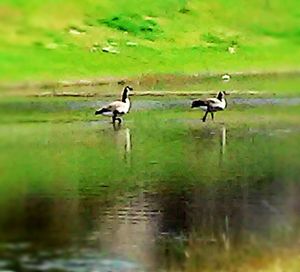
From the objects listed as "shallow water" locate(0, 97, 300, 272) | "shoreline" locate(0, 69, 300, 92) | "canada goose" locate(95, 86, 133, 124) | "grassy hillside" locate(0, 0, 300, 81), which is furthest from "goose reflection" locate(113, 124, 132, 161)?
"grassy hillside" locate(0, 0, 300, 81)

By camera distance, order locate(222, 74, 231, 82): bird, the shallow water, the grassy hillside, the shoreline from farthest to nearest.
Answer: the grassy hillside < locate(222, 74, 231, 82): bird < the shoreline < the shallow water

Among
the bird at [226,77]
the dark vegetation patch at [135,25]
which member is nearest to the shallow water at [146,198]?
the bird at [226,77]

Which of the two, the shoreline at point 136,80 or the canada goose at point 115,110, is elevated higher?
the shoreline at point 136,80

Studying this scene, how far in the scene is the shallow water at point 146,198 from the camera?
14.6 m

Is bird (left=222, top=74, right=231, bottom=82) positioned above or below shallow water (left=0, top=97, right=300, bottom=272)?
above

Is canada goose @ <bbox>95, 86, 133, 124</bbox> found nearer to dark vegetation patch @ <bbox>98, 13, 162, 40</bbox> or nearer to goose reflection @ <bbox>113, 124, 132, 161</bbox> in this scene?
goose reflection @ <bbox>113, 124, 132, 161</bbox>

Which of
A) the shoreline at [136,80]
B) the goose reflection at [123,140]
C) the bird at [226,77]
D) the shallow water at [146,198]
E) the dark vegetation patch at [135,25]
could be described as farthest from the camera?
the dark vegetation patch at [135,25]

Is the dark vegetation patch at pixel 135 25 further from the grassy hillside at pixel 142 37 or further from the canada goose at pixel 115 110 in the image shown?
the canada goose at pixel 115 110

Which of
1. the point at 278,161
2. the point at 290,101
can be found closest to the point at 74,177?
the point at 278,161

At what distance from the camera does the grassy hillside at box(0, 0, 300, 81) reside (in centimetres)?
5250

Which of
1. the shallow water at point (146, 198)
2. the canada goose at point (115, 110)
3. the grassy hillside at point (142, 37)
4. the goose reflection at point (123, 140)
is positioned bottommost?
the shallow water at point (146, 198)

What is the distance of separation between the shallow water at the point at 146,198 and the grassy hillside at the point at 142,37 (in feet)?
74.9

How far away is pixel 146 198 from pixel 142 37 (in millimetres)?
42418

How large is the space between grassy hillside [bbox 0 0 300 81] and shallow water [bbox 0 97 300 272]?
74.9 ft
